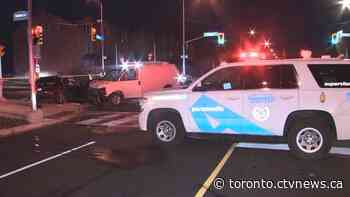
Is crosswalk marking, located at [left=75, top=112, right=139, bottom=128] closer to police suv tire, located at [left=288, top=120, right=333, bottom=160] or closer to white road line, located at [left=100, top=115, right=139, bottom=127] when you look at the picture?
white road line, located at [left=100, top=115, right=139, bottom=127]

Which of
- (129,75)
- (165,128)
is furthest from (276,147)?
(129,75)

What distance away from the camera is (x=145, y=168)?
870cm

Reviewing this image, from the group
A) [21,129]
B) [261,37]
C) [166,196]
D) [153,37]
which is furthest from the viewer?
[261,37]

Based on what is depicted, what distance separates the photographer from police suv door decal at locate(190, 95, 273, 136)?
31.9 feet

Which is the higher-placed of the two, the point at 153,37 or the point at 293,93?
the point at 153,37

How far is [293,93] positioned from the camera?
933 cm

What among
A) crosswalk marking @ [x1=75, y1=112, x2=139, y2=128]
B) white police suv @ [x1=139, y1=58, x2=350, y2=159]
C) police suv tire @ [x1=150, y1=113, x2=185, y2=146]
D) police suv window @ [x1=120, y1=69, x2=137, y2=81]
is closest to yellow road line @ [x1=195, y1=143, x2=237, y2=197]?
white police suv @ [x1=139, y1=58, x2=350, y2=159]

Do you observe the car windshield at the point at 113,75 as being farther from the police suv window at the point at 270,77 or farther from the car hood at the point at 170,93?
the police suv window at the point at 270,77

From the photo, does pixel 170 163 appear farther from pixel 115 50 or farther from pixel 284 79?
pixel 115 50

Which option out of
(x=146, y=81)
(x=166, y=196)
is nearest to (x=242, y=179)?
(x=166, y=196)

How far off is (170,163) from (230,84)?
2.15 meters

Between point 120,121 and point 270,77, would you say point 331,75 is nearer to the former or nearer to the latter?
point 270,77

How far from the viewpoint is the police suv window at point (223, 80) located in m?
9.96

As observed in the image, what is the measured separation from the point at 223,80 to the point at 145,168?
2.66 m
